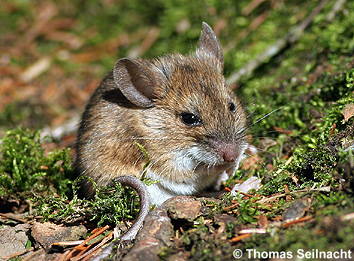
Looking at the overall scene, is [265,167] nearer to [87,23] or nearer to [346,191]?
[346,191]

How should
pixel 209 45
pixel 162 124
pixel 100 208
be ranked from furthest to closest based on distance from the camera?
pixel 209 45, pixel 162 124, pixel 100 208

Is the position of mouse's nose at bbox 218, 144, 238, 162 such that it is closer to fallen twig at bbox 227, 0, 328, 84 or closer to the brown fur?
the brown fur

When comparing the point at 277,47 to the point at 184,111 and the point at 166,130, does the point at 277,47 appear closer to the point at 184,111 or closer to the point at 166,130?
the point at 184,111

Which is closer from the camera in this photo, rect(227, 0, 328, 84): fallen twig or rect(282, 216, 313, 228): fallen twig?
rect(282, 216, 313, 228): fallen twig

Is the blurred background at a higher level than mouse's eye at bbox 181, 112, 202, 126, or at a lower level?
higher

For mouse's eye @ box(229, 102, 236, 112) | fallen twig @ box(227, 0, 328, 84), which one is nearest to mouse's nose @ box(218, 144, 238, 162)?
mouse's eye @ box(229, 102, 236, 112)

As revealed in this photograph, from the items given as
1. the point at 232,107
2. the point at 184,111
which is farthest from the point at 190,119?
the point at 232,107

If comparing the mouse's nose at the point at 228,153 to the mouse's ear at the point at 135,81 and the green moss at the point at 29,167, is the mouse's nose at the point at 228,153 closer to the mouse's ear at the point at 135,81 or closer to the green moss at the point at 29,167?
the mouse's ear at the point at 135,81
